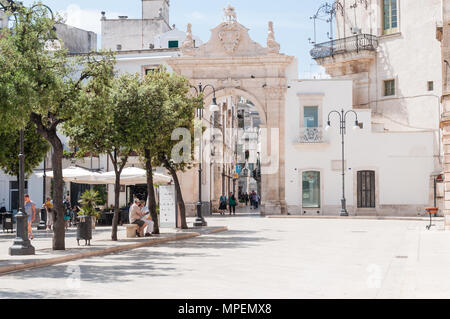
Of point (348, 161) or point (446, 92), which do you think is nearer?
point (446, 92)

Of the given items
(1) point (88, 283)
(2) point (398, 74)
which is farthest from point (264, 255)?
(2) point (398, 74)

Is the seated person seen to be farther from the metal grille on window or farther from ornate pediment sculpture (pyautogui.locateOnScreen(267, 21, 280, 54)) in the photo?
ornate pediment sculpture (pyautogui.locateOnScreen(267, 21, 280, 54))

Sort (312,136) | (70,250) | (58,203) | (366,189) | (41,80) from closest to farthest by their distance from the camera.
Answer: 1. (41,80)
2. (70,250)
3. (58,203)
4. (366,189)
5. (312,136)

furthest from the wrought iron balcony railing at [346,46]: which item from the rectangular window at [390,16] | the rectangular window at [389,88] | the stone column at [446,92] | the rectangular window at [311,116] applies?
the stone column at [446,92]

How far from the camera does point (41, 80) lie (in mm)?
16484

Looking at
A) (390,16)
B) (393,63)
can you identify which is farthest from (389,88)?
(390,16)

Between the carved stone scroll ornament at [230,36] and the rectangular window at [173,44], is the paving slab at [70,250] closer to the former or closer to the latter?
the carved stone scroll ornament at [230,36]

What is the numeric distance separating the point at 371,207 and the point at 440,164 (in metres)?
4.77

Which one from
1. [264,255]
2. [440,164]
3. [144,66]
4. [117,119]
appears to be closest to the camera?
[264,255]

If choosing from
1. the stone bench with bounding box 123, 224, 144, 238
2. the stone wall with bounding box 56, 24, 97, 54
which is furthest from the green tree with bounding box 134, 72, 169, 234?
the stone wall with bounding box 56, 24, 97, 54

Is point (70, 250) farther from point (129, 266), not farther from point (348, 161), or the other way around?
point (348, 161)

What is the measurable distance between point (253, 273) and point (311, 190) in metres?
31.0

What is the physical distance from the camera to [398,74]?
4456 centimetres
